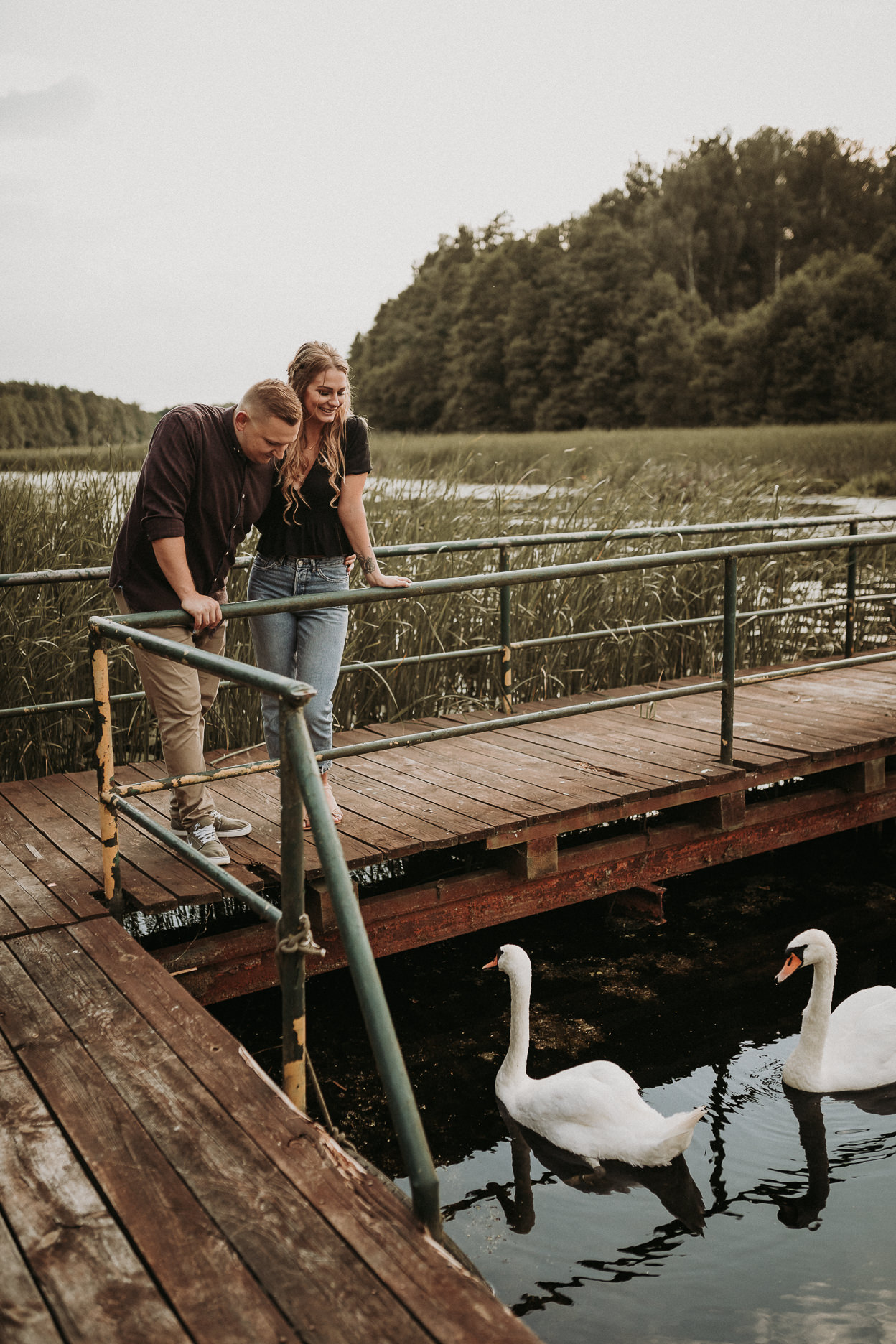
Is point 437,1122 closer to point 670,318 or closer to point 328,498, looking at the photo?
point 328,498

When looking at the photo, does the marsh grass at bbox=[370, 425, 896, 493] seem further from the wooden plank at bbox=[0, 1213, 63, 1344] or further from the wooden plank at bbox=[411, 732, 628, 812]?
the wooden plank at bbox=[0, 1213, 63, 1344]

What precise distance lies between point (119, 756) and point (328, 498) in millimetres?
2437

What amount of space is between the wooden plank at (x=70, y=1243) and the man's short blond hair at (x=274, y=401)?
188 centimetres

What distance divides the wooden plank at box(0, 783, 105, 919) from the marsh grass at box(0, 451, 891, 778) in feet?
3.34

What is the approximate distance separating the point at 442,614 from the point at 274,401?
2909 millimetres

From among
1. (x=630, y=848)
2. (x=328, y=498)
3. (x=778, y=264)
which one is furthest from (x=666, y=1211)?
(x=778, y=264)

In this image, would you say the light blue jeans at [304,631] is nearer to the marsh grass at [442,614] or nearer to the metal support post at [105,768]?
the metal support post at [105,768]

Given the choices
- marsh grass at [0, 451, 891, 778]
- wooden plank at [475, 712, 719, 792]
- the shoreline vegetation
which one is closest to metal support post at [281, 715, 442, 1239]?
wooden plank at [475, 712, 719, 792]

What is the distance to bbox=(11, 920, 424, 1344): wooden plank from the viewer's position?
1725 millimetres

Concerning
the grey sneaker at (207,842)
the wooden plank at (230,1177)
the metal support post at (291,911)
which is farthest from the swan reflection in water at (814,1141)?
the grey sneaker at (207,842)

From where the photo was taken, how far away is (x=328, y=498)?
3.62m

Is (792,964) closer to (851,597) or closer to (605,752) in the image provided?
(605,752)

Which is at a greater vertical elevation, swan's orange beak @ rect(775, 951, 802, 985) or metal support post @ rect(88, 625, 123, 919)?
metal support post @ rect(88, 625, 123, 919)

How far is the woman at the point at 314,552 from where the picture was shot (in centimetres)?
352
